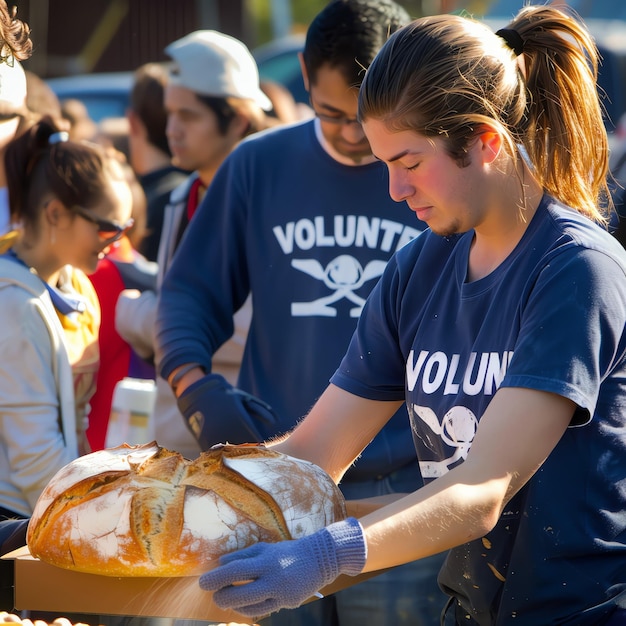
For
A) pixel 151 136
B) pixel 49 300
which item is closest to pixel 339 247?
pixel 49 300

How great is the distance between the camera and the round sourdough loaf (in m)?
1.68

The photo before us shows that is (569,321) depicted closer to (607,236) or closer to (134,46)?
(607,236)

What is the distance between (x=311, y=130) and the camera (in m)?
3.00

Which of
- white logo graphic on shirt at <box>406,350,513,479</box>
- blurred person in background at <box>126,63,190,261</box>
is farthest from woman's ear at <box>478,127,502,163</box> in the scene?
blurred person in background at <box>126,63,190,261</box>

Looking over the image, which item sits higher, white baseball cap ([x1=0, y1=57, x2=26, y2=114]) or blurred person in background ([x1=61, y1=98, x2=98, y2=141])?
white baseball cap ([x1=0, y1=57, x2=26, y2=114])

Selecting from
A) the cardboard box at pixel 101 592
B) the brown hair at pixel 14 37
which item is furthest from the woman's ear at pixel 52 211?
the cardboard box at pixel 101 592

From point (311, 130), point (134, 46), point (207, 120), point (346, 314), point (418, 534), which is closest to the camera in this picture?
point (418, 534)

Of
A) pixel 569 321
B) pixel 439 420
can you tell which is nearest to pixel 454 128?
pixel 569 321

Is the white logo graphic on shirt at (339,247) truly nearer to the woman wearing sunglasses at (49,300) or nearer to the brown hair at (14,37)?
the woman wearing sunglasses at (49,300)

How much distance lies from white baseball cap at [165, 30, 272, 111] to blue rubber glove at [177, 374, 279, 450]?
2040 millimetres

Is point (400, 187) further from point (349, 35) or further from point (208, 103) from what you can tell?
point (208, 103)

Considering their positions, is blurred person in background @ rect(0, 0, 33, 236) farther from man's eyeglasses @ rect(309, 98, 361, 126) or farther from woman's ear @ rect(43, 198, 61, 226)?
man's eyeglasses @ rect(309, 98, 361, 126)

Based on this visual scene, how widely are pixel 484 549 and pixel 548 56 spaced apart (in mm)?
855

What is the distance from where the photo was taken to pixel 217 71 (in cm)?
441
